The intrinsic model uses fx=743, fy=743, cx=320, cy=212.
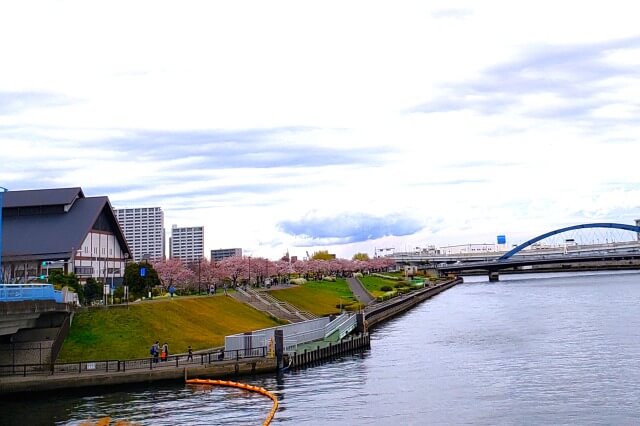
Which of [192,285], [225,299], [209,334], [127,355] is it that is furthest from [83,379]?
[192,285]

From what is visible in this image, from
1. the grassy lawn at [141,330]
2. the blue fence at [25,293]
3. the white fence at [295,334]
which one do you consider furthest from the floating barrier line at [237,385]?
the blue fence at [25,293]

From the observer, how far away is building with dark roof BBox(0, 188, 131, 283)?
3164 inches

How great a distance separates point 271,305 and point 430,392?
4595cm

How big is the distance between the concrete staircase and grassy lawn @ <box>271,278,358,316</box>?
382 cm

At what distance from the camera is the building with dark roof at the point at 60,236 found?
8038cm

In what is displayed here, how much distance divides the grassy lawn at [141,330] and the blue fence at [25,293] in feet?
11.7

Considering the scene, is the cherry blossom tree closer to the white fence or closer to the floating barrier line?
the white fence

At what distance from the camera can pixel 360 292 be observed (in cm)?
14238

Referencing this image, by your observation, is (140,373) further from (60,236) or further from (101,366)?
(60,236)

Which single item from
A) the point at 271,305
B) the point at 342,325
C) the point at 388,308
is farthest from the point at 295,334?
the point at 388,308

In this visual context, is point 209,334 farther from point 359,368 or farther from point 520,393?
point 520,393

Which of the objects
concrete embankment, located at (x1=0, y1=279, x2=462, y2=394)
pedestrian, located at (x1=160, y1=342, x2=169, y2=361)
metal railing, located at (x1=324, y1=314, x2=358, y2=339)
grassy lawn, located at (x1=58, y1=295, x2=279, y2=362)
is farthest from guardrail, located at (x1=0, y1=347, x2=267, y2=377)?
metal railing, located at (x1=324, y1=314, x2=358, y2=339)

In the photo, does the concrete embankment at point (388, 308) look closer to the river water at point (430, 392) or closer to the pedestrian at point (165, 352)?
the river water at point (430, 392)

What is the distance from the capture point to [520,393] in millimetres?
41969
